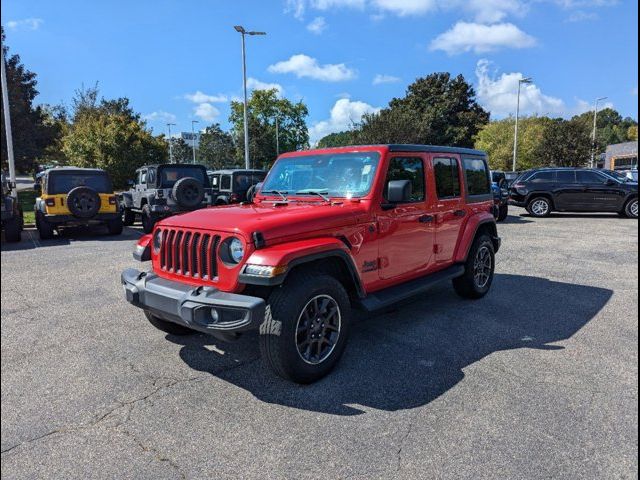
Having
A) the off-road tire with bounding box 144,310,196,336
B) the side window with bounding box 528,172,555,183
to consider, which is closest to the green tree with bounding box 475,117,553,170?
the side window with bounding box 528,172,555,183

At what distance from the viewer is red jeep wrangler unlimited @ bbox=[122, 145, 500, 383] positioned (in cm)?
313

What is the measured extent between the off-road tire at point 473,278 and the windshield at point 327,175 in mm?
2065

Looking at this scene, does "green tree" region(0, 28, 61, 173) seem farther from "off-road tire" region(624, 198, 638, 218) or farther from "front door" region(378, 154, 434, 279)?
"off-road tire" region(624, 198, 638, 218)

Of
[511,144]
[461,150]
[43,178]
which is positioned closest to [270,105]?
[511,144]

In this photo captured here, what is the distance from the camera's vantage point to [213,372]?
3594mm

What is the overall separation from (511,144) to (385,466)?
45.3 m

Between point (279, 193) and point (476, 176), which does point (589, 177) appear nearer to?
point (476, 176)

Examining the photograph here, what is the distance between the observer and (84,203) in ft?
33.9

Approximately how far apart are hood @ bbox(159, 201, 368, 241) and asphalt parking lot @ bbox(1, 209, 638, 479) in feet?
3.89

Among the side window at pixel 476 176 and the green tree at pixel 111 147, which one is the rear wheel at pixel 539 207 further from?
the green tree at pixel 111 147

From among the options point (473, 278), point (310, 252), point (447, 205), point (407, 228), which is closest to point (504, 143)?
point (473, 278)

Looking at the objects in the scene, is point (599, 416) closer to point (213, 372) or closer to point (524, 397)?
point (524, 397)

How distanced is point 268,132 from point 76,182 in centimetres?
4261

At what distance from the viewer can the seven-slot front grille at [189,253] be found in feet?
10.9
